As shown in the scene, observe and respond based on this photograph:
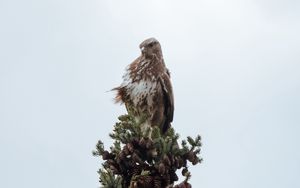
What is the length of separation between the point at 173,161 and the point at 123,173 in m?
0.47

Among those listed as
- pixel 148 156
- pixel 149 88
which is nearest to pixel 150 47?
pixel 149 88

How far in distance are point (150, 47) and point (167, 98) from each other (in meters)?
0.71

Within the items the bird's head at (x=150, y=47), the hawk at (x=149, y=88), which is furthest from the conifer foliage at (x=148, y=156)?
the bird's head at (x=150, y=47)

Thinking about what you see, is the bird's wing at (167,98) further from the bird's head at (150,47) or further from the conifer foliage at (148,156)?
the conifer foliage at (148,156)

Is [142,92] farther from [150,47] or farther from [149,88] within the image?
[150,47]

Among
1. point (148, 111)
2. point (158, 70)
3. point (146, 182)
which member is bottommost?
point (146, 182)

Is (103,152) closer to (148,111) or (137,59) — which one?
(148,111)

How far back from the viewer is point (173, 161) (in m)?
5.68

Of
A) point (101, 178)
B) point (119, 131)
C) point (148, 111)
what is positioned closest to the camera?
point (101, 178)

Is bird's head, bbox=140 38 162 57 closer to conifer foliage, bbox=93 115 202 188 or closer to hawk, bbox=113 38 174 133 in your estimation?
hawk, bbox=113 38 174 133

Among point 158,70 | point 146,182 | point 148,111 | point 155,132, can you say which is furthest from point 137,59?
point 146,182

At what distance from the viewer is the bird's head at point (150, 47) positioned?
815 cm

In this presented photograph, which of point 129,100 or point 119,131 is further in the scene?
point 129,100

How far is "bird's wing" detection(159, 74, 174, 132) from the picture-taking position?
26.3 feet
